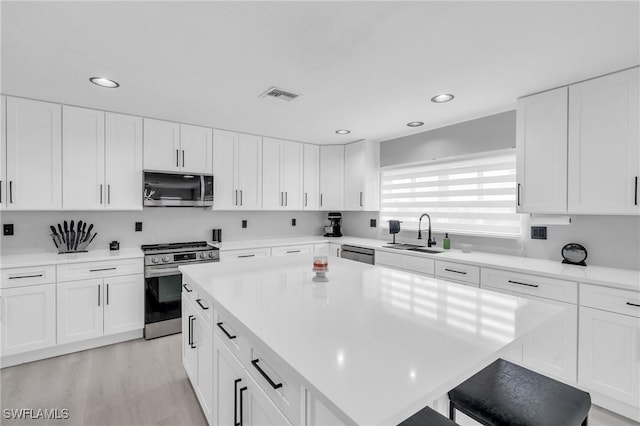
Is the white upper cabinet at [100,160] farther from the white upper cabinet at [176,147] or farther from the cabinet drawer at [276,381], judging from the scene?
the cabinet drawer at [276,381]

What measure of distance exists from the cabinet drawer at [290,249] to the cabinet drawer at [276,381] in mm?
2785

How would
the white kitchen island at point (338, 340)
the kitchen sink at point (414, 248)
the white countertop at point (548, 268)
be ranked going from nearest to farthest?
the white kitchen island at point (338, 340) → the white countertop at point (548, 268) → the kitchen sink at point (414, 248)

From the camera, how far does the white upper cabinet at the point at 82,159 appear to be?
294cm

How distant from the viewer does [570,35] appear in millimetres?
1757

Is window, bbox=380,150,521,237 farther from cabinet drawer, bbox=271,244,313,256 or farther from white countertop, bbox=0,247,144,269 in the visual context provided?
white countertop, bbox=0,247,144,269

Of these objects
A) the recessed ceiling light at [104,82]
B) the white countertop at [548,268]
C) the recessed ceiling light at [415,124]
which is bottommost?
the white countertop at [548,268]

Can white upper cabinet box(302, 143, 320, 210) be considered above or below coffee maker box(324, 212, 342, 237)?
above

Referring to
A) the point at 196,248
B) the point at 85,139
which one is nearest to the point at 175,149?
the point at 85,139

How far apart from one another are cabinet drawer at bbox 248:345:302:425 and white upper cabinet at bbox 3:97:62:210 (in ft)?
9.49

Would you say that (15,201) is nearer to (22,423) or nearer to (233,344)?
(22,423)

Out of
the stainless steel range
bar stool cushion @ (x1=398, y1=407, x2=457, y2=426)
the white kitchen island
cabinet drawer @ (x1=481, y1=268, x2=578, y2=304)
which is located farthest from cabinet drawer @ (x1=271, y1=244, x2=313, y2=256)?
bar stool cushion @ (x1=398, y1=407, x2=457, y2=426)

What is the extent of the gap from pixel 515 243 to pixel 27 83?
451 centimetres

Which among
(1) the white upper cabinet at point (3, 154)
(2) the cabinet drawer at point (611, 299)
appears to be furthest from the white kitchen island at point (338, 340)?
(1) the white upper cabinet at point (3, 154)

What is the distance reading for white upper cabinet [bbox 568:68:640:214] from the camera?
2.15 metres
